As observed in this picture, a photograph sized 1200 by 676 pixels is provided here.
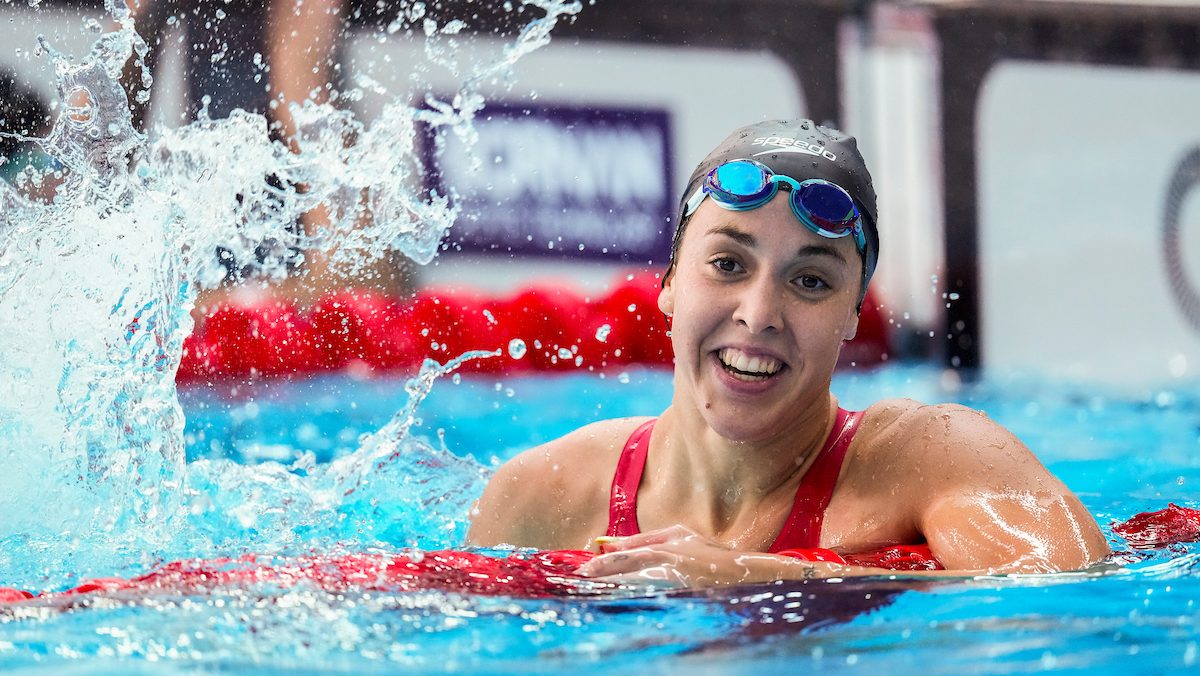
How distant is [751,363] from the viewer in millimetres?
2094

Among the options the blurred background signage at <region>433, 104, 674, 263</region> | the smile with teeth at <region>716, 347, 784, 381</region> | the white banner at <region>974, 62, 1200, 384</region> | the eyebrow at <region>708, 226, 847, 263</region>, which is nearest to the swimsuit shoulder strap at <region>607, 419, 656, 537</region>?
the smile with teeth at <region>716, 347, 784, 381</region>

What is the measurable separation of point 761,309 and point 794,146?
1.20 ft

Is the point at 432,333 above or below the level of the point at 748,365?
above

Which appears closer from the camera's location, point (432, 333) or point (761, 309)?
point (761, 309)

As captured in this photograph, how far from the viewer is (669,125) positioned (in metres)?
8.12

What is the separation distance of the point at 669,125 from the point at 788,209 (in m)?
6.11

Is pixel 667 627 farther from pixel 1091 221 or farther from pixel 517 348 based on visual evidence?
pixel 1091 221

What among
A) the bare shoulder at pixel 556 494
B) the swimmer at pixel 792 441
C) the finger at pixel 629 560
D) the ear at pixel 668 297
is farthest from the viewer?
the bare shoulder at pixel 556 494

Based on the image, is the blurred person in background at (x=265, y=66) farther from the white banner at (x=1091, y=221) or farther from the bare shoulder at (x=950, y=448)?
the bare shoulder at (x=950, y=448)

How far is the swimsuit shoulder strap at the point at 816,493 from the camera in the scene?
2201 mm

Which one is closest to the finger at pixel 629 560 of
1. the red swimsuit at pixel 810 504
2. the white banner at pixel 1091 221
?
the red swimsuit at pixel 810 504

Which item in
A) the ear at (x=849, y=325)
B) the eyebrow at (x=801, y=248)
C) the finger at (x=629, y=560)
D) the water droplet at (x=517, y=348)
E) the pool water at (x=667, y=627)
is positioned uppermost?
the eyebrow at (x=801, y=248)

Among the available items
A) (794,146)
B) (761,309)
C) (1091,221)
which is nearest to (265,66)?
(1091,221)

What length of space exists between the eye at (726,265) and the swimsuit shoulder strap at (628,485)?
482 millimetres
